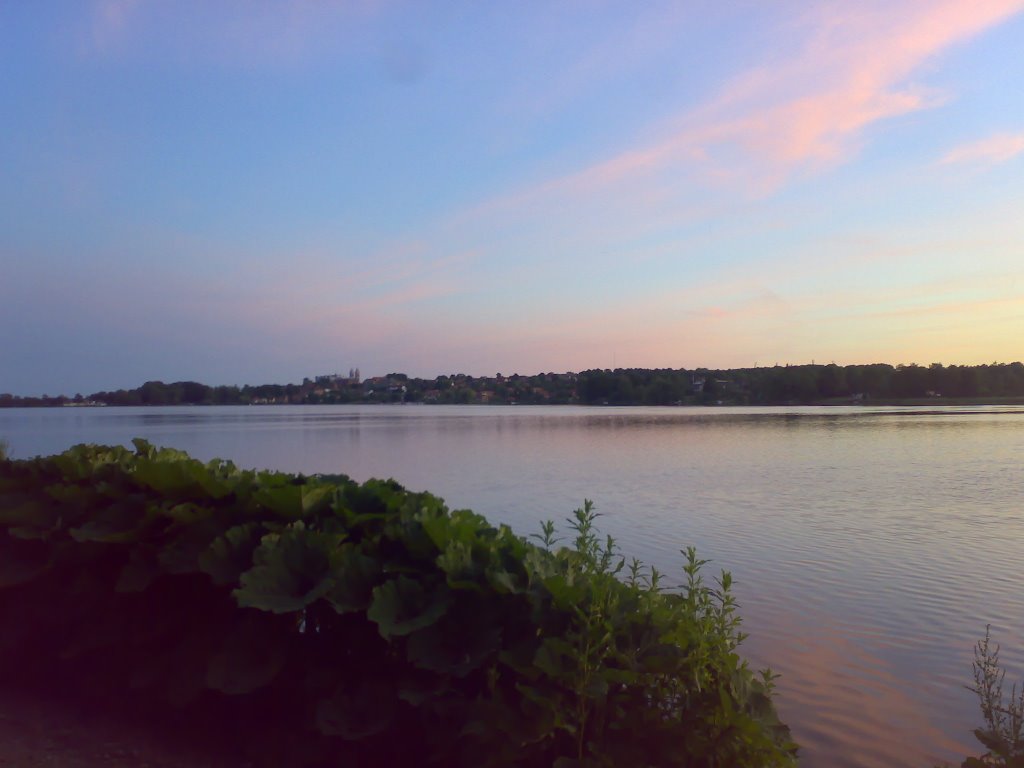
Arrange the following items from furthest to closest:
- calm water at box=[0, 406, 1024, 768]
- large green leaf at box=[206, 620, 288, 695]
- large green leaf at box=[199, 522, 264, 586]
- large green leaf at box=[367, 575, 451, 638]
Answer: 1. calm water at box=[0, 406, 1024, 768]
2. large green leaf at box=[199, 522, 264, 586]
3. large green leaf at box=[206, 620, 288, 695]
4. large green leaf at box=[367, 575, 451, 638]

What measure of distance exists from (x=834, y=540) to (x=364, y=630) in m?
10.1

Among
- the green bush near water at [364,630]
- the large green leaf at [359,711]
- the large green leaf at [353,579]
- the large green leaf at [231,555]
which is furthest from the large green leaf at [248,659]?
the large green leaf at [353,579]

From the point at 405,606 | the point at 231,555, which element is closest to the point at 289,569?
the point at 231,555

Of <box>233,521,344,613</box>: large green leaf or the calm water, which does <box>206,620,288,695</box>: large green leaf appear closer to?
<box>233,521,344,613</box>: large green leaf

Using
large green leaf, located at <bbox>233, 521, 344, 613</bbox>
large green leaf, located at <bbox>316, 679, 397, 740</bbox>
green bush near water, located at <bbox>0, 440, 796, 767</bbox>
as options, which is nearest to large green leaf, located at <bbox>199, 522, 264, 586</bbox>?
green bush near water, located at <bbox>0, 440, 796, 767</bbox>

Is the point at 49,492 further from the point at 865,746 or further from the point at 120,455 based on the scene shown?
the point at 865,746

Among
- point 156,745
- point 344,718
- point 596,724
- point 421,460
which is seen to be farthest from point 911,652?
point 421,460

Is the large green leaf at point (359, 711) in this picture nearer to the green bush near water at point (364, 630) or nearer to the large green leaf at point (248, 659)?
the green bush near water at point (364, 630)

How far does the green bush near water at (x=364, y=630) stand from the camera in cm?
316

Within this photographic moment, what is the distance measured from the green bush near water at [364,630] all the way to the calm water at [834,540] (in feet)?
7.73

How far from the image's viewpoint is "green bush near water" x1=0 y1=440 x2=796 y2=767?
125 inches

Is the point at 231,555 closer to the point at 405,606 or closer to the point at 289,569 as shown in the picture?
the point at 289,569

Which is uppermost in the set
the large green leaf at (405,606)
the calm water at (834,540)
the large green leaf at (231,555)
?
the large green leaf at (231,555)

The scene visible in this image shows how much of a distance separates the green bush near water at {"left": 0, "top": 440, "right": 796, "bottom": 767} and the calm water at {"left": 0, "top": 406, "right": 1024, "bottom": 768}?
236 centimetres
